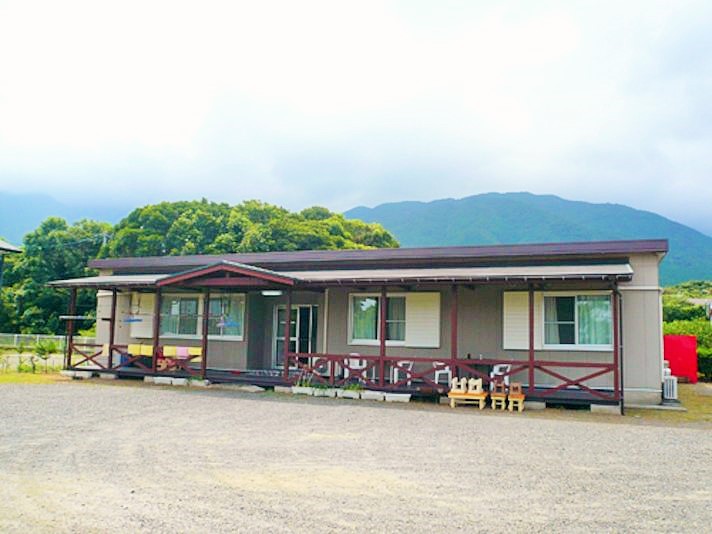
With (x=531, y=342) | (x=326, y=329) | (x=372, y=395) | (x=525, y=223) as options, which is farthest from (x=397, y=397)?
(x=525, y=223)

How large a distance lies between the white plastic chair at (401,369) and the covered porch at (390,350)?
0.03 metres

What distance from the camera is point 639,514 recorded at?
5109 mm

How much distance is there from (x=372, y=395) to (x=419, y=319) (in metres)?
2.24

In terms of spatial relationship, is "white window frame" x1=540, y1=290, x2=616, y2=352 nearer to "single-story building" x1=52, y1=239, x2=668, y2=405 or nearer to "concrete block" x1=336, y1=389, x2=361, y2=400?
"single-story building" x1=52, y1=239, x2=668, y2=405

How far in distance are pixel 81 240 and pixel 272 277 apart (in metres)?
30.3

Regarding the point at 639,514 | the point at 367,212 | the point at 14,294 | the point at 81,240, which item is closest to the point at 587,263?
the point at 639,514

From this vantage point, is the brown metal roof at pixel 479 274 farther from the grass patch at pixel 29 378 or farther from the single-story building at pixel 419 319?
the grass patch at pixel 29 378

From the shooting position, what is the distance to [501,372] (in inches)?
502

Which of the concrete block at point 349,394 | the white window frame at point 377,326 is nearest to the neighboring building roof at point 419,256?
the white window frame at point 377,326

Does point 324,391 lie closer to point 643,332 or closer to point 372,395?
point 372,395

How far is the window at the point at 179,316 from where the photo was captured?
16969 millimetres

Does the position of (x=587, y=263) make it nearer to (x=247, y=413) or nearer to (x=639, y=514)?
(x=247, y=413)

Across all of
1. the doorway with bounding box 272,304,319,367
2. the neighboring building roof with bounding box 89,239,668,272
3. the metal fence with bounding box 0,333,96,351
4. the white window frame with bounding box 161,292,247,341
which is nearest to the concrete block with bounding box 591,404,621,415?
the neighboring building roof with bounding box 89,239,668,272

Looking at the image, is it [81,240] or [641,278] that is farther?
[81,240]
